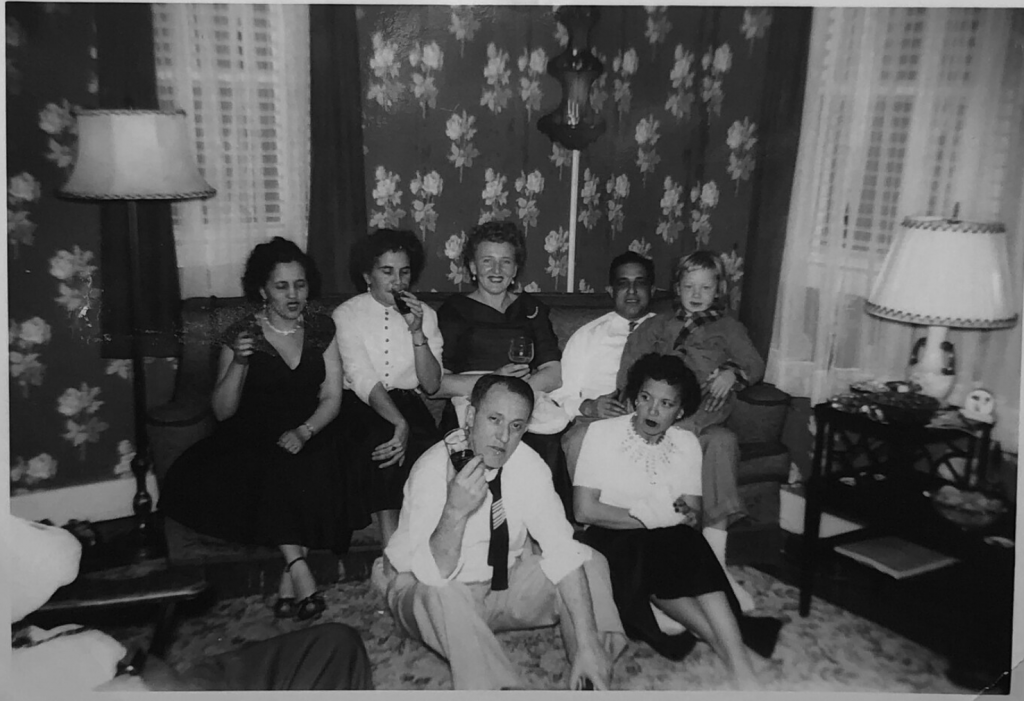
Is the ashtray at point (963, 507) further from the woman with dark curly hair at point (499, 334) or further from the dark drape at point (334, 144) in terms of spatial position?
the dark drape at point (334, 144)

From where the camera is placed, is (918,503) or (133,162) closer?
(133,162)

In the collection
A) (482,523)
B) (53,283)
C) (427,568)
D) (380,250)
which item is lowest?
(427,568)

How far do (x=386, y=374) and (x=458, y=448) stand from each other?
0.81ft

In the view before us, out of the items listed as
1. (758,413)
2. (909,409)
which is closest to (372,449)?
(758,413)

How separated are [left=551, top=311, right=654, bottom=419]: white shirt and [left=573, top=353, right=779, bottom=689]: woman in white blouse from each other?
6 cm

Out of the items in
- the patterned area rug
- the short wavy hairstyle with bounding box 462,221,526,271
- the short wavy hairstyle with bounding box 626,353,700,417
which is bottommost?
the patterned area rug

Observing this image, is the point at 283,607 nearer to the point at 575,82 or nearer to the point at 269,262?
the point at 269,262

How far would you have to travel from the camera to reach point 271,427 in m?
1.99

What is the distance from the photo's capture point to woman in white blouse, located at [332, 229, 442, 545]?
1988 mm

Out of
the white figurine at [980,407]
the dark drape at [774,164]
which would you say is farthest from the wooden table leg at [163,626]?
the white figurine at [980,407]

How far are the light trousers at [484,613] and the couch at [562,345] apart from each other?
240 millimetres

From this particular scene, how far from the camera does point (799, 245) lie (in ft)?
6.70

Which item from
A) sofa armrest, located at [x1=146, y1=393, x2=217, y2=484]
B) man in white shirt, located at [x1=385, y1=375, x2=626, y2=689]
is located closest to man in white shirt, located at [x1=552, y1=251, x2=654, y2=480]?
man in white shirt, located at [x1=385, y1=375, x2=626, y2=689]

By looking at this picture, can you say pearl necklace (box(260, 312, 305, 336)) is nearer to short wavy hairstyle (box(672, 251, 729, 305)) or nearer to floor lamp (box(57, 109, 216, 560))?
floor lamp (box(57, 109, 216, 560))
